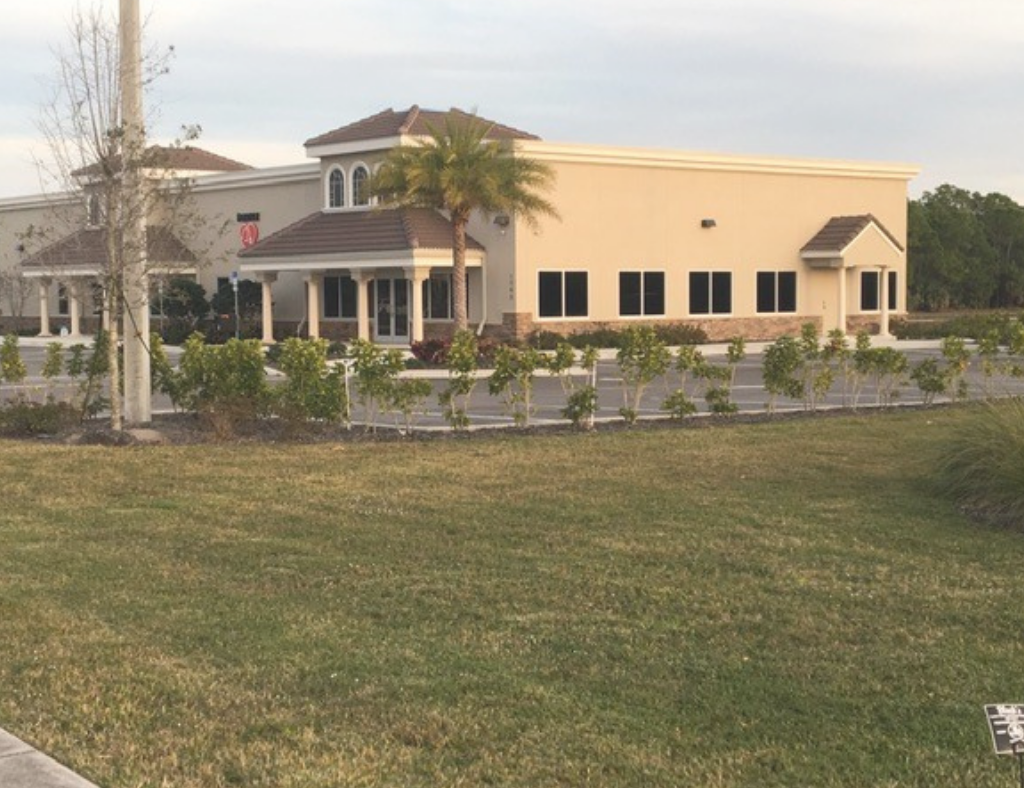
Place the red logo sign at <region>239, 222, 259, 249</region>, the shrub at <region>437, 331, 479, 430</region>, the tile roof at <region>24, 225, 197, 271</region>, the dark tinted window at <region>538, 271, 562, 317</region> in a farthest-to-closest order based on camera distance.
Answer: the red logo sign at <region>239, 222, 259, 249</region>, the dark tinted window at <region>538, 271, 562, 317</region>, the tile roof at <region>24, 225, 197, 271</region>, the shrub at <region>437, 331, 479, 430</region>

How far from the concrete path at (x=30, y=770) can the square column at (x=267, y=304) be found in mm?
35555

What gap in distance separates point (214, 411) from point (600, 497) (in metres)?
6.27

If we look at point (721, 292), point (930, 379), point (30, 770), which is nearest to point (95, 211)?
point (930, 379)

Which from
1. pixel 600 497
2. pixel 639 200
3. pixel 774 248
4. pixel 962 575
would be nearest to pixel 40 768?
pixel 962 575


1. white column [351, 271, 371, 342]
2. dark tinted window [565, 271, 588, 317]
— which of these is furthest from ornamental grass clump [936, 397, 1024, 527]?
white column [351, 271, 371, 342]

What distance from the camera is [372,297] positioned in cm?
4084

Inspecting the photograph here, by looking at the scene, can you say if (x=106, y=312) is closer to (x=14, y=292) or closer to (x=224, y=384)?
(x=224, y=384)

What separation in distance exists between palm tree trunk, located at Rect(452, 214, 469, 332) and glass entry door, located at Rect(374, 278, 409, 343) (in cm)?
391

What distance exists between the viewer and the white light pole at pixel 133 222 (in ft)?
51.9

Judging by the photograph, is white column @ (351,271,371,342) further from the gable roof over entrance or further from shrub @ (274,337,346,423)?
shrub @ (274,337,346,423)

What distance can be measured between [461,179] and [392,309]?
22.7 ft

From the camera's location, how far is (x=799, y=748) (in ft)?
17.5

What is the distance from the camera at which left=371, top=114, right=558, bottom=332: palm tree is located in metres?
34.4

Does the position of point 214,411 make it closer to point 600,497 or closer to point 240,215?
point 600,497
